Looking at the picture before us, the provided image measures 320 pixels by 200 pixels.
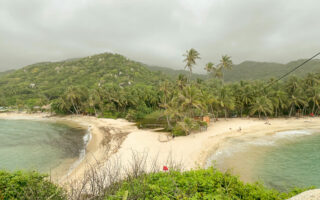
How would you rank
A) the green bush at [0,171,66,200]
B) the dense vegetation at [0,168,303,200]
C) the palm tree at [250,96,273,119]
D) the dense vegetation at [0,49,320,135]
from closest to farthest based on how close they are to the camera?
the dense vegetation at [0,168,303,200] → the green bush at [0,171,66,200] → the dense vegetation at [0,49,320,135] → the palm tree at [250,96,273,119]

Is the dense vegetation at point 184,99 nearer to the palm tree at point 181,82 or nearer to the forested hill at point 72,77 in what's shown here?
the palm tree at point 181,82

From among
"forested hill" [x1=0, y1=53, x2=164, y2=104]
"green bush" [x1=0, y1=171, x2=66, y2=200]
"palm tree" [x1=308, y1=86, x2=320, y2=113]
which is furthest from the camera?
"forested hill" [x1=0, y1=53, x2=164, y2=104]

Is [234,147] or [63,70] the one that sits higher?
[63,70]

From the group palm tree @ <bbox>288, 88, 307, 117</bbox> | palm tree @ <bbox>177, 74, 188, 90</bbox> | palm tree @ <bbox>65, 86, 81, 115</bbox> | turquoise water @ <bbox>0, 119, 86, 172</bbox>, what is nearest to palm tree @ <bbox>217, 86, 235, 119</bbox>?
palm tree @ <bbox>177, 74, 188, 90</bbox>

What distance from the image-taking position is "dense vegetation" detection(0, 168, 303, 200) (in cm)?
506

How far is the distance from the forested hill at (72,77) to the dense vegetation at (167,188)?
9199 cm

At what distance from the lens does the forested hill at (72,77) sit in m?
99.6

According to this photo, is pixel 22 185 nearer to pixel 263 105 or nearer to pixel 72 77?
pixel 263 105

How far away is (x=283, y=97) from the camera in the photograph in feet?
128

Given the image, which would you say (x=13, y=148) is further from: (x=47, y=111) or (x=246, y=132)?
(x=47, y=111)

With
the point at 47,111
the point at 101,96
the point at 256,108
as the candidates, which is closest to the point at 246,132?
the point at 256,108

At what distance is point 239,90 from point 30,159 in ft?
160

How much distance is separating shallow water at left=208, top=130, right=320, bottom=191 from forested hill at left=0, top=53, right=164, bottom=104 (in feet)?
285

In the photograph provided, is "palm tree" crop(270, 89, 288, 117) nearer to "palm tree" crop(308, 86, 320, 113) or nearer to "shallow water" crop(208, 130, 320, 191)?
"palm tree" crop(308, 86, 320, 113)
